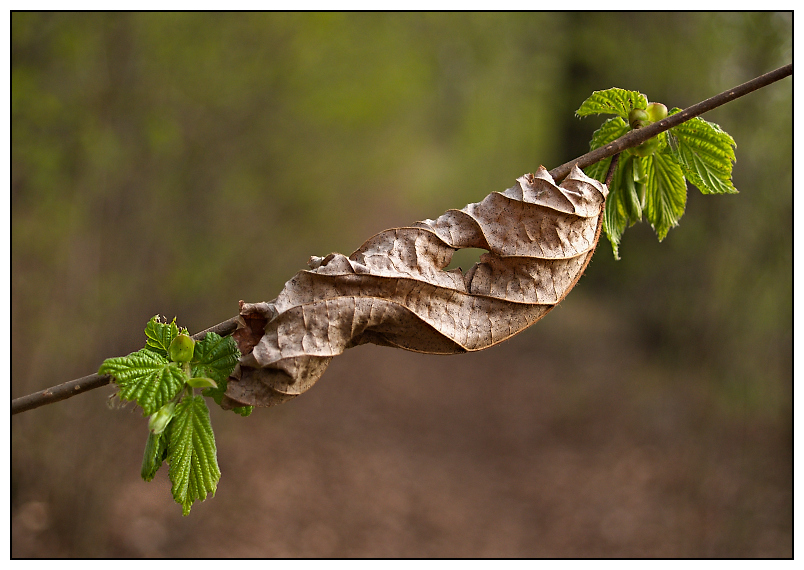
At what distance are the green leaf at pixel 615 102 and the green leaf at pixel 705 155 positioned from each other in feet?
0.33

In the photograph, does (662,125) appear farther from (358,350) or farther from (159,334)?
(358,350)

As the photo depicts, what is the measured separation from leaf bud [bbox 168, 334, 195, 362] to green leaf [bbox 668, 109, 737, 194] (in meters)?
0.77

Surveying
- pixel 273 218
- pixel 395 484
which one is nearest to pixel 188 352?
pixel 395 484

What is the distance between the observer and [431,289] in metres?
0.72

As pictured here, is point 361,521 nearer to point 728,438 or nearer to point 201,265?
point 201,265

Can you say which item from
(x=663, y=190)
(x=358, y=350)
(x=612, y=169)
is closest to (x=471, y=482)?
(x=358, y=350)

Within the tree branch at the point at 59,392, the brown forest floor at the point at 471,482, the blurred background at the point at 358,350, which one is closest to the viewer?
the tree branch at the point at 59,392

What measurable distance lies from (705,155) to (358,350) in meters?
6.71

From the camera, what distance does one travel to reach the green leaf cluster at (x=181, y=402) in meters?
0.71

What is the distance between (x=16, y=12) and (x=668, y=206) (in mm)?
2967

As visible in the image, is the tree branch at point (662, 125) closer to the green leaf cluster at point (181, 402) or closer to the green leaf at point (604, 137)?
the green leaf at point (604, 137)

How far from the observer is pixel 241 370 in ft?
2.21

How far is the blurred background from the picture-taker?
10.9ft

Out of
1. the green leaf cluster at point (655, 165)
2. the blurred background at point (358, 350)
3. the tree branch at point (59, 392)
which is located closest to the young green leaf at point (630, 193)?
the green leaf cluster at point (655, 165)
